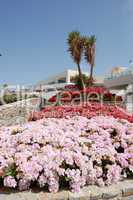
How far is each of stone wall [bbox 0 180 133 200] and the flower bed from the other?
0.09 meters

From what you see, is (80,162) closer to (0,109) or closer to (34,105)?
(0,109)

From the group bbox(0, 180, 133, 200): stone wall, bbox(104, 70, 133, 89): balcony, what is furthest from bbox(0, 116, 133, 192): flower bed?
bbox(104, 70, 133, 89): balcony

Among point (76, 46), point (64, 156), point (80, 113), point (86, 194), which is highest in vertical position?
point (76, 46)

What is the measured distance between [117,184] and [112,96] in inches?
408

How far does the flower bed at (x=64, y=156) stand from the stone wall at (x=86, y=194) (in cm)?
9

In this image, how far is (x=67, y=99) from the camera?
45.6ft

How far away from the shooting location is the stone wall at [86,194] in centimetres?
385

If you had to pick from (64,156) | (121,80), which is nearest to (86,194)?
(64,156)

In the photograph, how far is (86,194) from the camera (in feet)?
13.0

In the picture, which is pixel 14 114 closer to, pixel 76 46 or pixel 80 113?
pixel 80 113

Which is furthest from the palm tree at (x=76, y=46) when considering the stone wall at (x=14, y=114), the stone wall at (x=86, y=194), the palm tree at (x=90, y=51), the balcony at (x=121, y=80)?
the stone wall at (x=86, y=194)

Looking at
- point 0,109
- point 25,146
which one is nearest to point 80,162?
point 25,146

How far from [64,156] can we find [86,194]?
23.0 inches

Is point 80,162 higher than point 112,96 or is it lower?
lower
